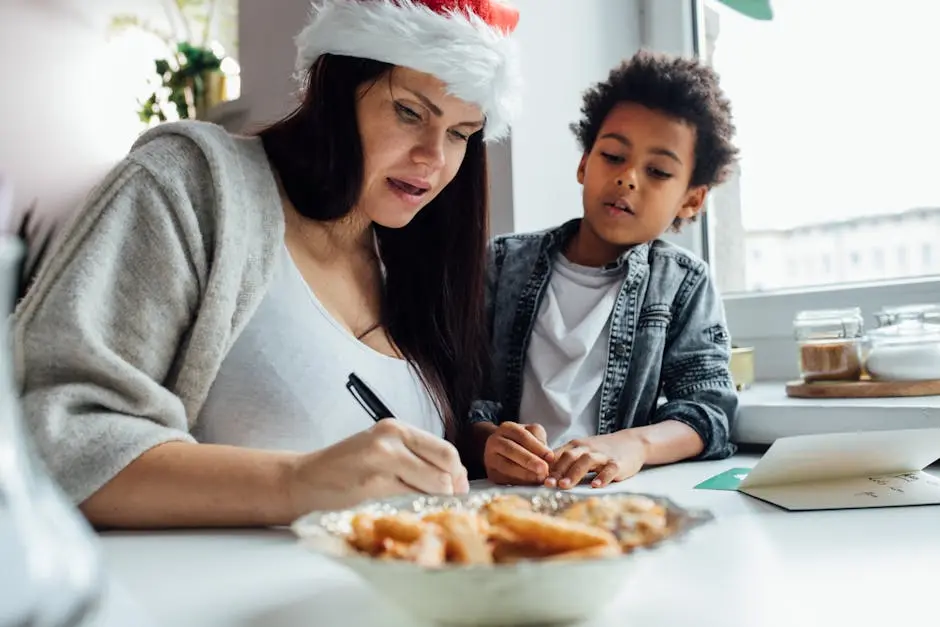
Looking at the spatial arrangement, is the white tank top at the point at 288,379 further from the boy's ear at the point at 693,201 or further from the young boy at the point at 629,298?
the boy's ear at the point at 693,201

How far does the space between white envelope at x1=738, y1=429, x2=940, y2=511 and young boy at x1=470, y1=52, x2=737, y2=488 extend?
0.30 m

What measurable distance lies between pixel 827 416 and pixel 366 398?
609 mm

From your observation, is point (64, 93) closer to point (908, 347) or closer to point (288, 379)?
point (288, 379)

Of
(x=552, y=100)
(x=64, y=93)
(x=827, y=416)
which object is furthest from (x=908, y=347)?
(x=64, y=93)

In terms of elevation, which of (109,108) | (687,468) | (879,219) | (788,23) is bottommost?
(687,468)

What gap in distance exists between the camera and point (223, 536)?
692 millimetres

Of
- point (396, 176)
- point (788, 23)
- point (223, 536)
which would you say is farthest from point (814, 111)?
point (223, 536)

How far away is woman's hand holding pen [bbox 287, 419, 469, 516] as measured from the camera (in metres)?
0.68

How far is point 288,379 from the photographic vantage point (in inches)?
36.3

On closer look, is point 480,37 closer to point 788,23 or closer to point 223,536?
point 223,536

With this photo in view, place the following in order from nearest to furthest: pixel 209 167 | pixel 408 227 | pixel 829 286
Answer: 1. pixel 209 167
2. pixel 408 227
3. pixel 829 286

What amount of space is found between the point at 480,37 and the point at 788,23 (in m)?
0.89

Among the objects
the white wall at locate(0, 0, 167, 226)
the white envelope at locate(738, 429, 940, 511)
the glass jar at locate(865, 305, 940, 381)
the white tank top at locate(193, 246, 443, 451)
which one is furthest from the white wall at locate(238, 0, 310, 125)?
the white wall at locate(0, 0, 167, 226)

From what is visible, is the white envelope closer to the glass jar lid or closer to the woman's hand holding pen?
the woman's hand holding pen
